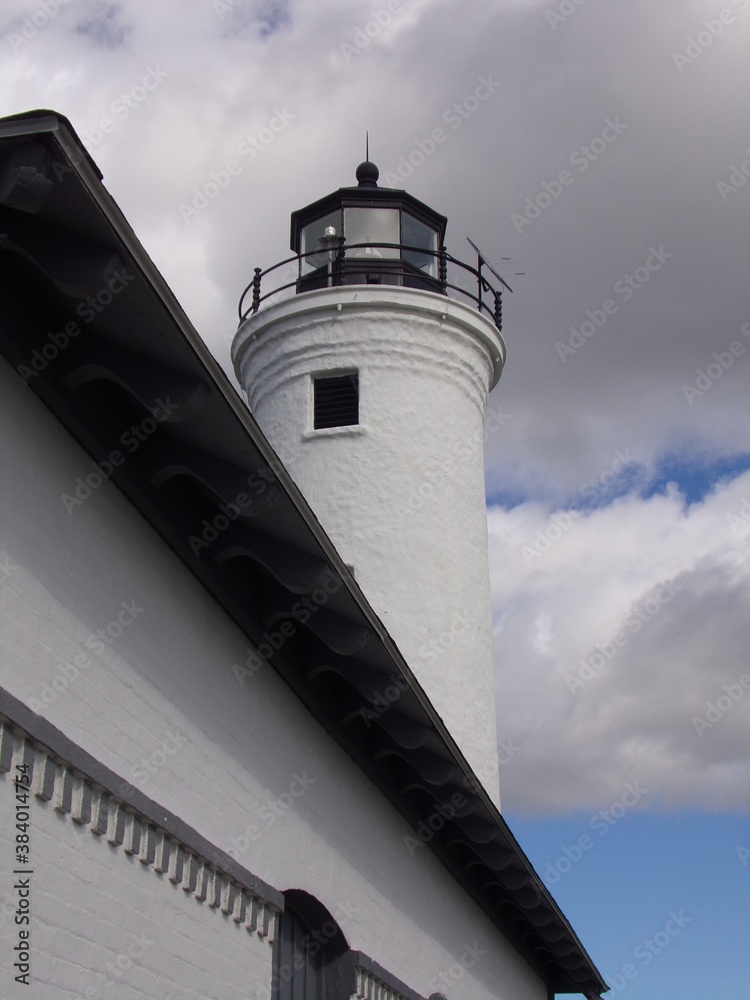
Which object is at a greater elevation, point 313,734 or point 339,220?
point 339,220

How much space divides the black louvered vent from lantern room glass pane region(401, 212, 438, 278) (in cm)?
280

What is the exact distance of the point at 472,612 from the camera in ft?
54.5

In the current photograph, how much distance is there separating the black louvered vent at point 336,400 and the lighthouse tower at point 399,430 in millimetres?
20

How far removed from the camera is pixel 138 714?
646 cm

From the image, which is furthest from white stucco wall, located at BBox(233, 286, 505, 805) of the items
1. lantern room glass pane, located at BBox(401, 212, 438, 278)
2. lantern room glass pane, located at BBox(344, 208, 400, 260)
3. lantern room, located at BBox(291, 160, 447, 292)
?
lantern room glass pane, located at BBox(344, 208, 400, 260)

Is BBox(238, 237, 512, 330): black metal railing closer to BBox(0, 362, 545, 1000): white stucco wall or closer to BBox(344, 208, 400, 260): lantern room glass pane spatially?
BBox(344, 208, 400, 260): lantern room glass pane

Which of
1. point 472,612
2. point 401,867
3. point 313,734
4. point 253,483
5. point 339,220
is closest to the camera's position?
point 253,483

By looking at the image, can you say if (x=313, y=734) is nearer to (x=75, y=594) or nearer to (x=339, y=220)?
(x=75, y=594)

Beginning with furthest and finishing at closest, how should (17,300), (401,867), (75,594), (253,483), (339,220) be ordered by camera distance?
(339,220) < (401,867) < (253,483) < (75,594) < (17,300)

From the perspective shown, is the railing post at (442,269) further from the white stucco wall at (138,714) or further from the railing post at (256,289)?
the white stucco wall at (138,714)

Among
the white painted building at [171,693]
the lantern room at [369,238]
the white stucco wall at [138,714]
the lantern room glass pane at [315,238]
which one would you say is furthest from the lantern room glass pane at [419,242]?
the white stucco wall at [138,714]

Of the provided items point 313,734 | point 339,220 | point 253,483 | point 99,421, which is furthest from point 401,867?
point 339,220

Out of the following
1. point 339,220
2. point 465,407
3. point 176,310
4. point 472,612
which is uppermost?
point 339,220

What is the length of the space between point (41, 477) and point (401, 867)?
22.0 ft
